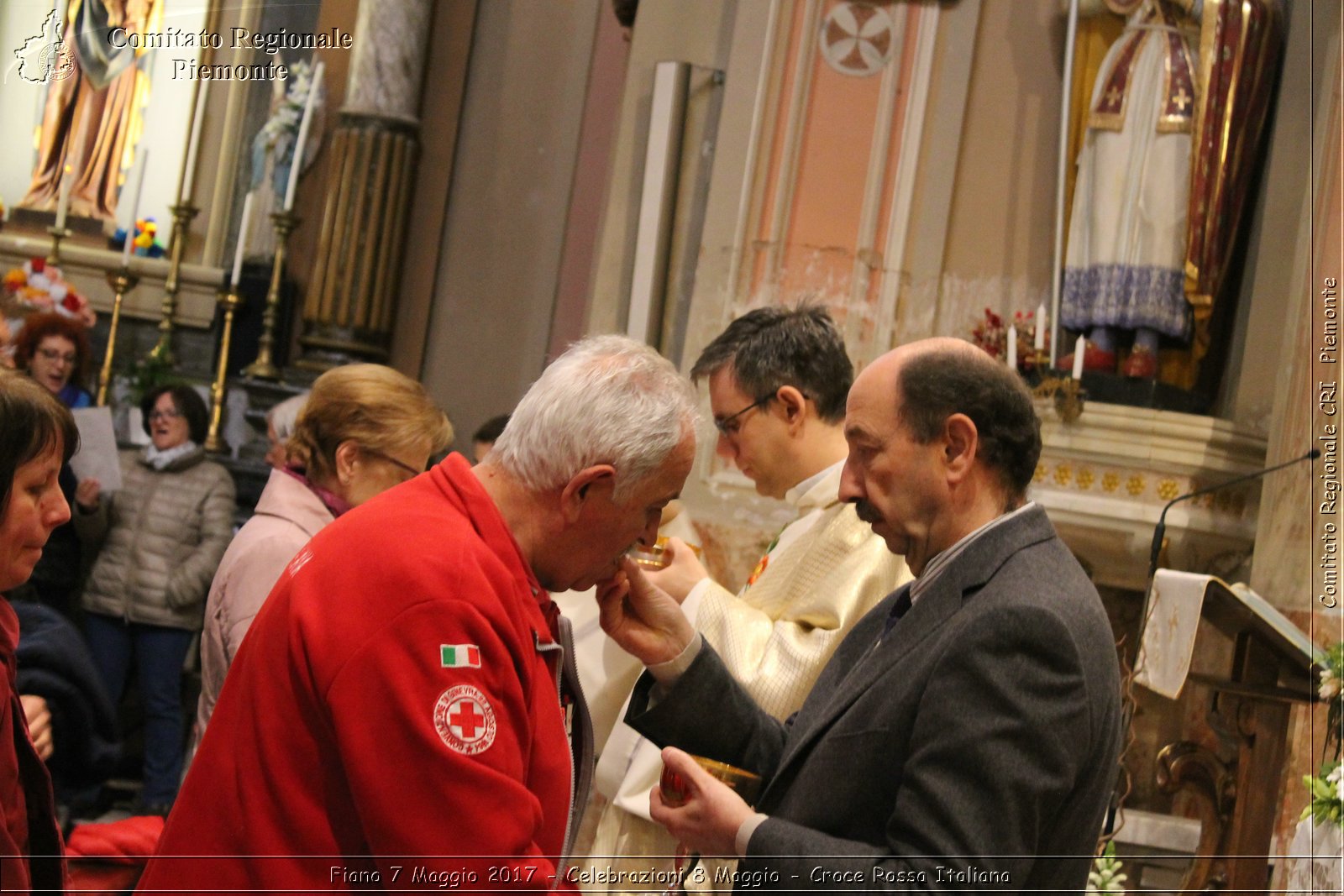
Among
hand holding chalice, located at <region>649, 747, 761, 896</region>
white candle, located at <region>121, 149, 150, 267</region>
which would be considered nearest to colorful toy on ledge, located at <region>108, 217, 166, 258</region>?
white candle, located at <region>121, 149, 150, 267</region>

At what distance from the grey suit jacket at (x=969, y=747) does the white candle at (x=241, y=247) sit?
2.34m

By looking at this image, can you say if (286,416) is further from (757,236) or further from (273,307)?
(757,236)

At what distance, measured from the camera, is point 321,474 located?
2.72 meters

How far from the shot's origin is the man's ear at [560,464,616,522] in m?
1.58

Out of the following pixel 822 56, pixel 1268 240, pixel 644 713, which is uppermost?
pixel 822 56

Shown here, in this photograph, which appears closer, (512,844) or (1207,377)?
(512,844)

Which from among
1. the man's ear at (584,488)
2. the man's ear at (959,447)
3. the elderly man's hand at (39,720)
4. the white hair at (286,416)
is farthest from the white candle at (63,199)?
the man's ear at (959,447)

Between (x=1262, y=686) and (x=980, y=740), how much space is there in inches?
72.4

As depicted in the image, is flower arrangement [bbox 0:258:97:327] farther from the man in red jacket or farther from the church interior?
the man in red jacket

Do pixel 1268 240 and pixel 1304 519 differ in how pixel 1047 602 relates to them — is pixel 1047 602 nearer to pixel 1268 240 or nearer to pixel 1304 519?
pixel 1304 519

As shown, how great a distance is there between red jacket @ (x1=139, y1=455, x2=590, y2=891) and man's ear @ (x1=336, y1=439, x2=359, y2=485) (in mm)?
1155

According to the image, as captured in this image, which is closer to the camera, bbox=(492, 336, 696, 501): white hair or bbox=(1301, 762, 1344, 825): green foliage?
bbox=(492, 336, 696, 501): white hair

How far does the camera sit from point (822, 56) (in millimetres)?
4398

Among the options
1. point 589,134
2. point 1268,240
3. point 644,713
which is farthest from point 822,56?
point 644,713
